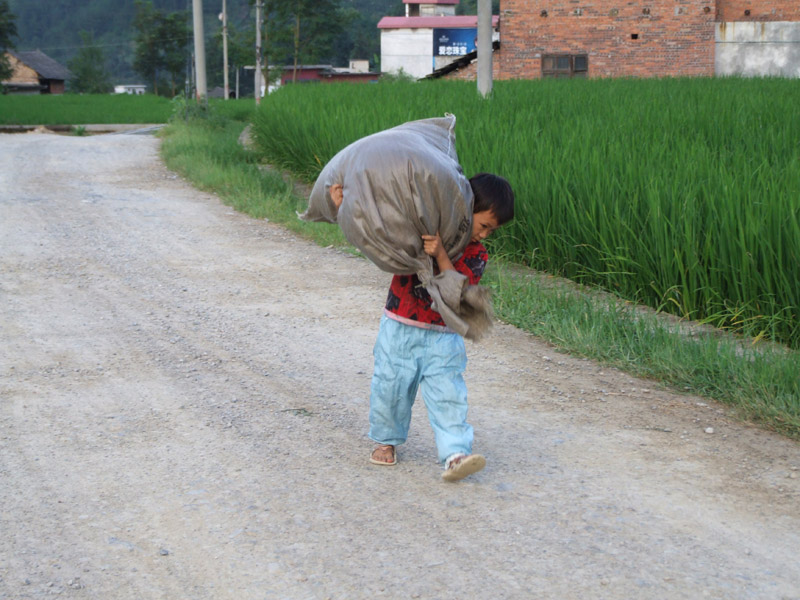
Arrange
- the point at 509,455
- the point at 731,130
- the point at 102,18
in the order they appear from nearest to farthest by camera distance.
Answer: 1. the point at 509,455
2. the point at 731,130
3. the point at 102,18

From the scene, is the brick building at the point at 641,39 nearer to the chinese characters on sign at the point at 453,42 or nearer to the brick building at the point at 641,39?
the brick building at the point at 641,39

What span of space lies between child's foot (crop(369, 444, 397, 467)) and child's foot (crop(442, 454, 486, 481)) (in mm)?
287

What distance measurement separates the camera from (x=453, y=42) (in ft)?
172

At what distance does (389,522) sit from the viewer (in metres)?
3.14

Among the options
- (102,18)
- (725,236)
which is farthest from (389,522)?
(102,18)

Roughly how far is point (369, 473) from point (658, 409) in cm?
148

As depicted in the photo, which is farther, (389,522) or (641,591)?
(389,522)

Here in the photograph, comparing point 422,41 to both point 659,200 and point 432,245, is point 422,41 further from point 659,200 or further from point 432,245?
point 432,245

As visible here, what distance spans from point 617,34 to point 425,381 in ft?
103

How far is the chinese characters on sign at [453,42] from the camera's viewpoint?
51906 mm

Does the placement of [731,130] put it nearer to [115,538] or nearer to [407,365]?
[407,365]

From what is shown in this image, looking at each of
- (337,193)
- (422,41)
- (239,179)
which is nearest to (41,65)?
(422,41)

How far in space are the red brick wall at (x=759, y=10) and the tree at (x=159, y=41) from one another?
62.1 metres

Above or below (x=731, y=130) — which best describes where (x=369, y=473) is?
below
